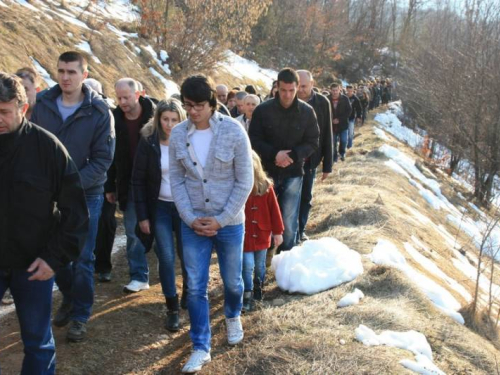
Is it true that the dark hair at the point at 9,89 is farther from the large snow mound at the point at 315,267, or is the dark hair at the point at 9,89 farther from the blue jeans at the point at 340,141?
the blue jeans at the point at 340,141

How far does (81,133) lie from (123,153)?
116 centimetres

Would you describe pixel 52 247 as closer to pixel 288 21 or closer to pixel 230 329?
pixel 230 329

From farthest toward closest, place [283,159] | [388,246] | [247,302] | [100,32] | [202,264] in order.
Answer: [100,32]
[388,246]
[283,159]
[247,302]
[202,264]

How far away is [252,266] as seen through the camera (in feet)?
15.3

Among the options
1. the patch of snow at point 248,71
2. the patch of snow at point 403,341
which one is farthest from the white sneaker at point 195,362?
the patch of snow at point 248,71

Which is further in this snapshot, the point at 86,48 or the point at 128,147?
the point at 86,48

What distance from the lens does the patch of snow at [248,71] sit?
25.4 m

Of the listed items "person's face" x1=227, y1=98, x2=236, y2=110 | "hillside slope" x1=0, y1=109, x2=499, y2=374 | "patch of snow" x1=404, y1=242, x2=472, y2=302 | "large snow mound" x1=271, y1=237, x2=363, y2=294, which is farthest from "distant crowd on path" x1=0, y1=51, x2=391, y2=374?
"person's face" x1=227, y1=98, x2=236, y2=110

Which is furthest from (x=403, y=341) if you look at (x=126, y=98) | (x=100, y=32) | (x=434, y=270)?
(x=100, y=32)

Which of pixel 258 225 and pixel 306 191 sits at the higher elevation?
pixel 258 225

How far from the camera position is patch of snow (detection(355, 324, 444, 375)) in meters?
4.04

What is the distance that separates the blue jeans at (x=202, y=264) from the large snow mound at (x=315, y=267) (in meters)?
1.52

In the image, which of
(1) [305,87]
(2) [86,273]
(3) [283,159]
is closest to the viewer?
(2) [86,273]

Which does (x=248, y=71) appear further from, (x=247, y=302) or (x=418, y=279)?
(x=247, y=302)
